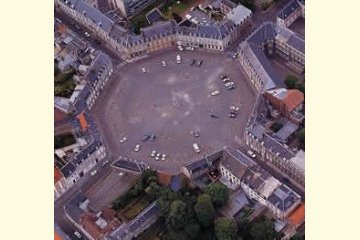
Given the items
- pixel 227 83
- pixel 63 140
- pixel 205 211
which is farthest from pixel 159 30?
pixel 205 211

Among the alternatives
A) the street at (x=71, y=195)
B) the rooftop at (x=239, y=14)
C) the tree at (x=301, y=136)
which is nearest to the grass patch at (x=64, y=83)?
the street at (x=71, y=195)

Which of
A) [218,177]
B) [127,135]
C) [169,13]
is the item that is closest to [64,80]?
[127,135]

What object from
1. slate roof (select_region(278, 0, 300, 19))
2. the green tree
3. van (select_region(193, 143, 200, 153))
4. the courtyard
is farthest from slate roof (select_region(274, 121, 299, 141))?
slate roof (select_region(278, 0, 300, 19))

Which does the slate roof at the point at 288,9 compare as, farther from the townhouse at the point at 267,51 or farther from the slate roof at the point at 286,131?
the slate roof at the point at 286,131

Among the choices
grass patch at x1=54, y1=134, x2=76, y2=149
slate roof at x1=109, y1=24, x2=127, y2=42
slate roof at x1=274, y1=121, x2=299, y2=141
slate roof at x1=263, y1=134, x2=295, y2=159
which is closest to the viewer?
slate roof at x1=263, y1=134, x2=295, y2=159

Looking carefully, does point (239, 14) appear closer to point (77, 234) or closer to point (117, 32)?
point (117, 32)

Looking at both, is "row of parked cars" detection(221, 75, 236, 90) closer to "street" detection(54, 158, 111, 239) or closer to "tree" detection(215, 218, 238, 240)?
"street" detection(54, 158, 111, 239)

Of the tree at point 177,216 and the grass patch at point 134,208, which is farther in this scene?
the grass patch at point 134,208
